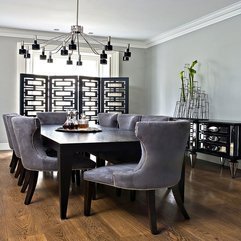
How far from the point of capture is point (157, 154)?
8.28ft

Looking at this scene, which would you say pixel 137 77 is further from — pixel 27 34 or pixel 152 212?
pixel 152 212

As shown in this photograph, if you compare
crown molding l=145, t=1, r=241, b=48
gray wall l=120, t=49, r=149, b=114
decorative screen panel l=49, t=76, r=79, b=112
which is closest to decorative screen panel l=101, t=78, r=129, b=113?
gray wall l=120, t=49, r=149, b=114

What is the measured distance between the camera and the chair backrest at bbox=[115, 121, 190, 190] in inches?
97.3

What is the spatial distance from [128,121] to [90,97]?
2870 millimetres

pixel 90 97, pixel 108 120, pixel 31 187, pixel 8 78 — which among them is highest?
pixel 8 78

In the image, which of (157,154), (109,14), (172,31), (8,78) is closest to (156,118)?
(157,154)

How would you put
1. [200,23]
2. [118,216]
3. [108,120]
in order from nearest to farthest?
[118,216]
[108,120]
[200,23]

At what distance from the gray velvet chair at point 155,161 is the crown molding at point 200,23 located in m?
3.38

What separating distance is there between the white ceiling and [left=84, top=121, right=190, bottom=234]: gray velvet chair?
3.08 m

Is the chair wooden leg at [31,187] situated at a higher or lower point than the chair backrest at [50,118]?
lower

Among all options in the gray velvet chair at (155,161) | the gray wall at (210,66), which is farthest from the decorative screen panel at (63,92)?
the gray velvet chair at (155,161)

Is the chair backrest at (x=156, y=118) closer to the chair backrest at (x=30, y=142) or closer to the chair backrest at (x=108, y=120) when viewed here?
the chair backrest at (x=108, y=120)

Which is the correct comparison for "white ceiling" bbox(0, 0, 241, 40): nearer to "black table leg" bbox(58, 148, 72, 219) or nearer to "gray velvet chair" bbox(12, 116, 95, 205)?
"gray velvet chair" bbox(12, 116, 95, 205)

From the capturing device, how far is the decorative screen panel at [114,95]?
741 cm
